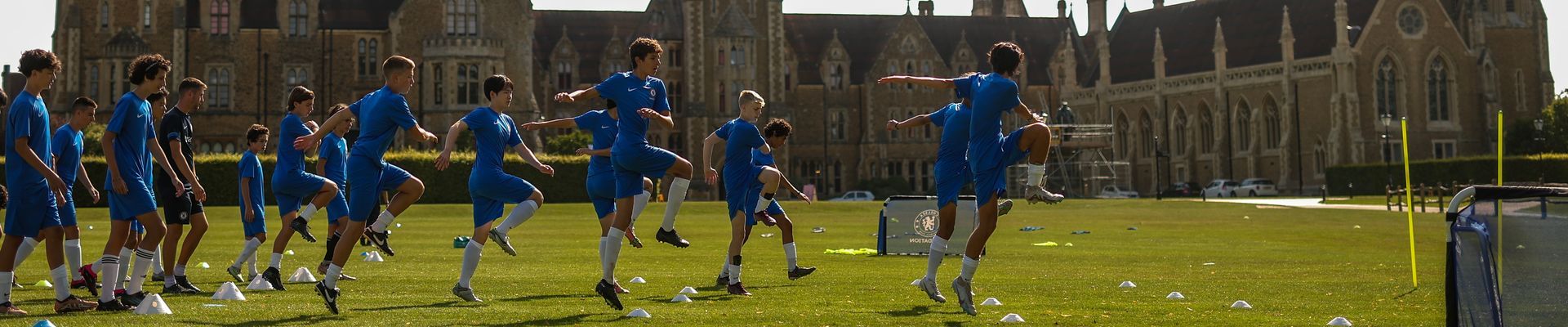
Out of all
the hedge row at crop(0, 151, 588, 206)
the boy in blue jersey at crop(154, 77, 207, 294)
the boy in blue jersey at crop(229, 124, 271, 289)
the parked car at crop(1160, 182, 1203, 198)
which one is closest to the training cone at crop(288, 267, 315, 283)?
the boy in blue jersey at crop(229, 124, 271, 289)

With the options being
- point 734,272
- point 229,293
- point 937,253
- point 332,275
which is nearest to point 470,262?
point 332,275

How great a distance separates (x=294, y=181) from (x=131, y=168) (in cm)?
264

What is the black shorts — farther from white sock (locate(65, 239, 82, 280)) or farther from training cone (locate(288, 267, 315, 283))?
training cone (locate(288, 267, 315, 283))

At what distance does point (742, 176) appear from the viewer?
44.1ft

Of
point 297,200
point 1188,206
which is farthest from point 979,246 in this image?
point 1188,206

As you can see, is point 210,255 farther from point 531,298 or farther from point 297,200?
point 531,298

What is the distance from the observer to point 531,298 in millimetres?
11734

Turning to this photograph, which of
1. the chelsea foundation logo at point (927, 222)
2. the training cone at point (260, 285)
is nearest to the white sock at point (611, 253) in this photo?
the training cone at point (260, 285)

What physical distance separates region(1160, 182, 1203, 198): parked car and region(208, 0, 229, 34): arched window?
45.6 meters

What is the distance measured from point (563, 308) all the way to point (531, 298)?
3.25ft

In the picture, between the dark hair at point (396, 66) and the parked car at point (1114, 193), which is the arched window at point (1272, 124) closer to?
the parked car at point (1114, 193)

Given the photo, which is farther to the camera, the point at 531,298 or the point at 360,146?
the point at 531,298

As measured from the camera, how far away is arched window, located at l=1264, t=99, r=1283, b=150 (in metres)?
80.5

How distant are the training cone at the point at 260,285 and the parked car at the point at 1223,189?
6762cm
